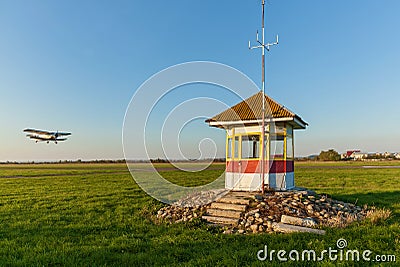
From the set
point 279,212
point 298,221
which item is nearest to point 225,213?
point 279,212

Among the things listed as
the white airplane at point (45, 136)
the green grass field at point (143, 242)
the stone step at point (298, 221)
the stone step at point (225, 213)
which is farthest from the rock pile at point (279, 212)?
the white airplane at point (45, 136)

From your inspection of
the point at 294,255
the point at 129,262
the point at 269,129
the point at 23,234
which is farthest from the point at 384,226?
the point at 23,234

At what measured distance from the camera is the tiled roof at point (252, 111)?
12.2 m

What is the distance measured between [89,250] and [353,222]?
25.5 ft

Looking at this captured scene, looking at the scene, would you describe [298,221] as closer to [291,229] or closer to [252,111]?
[291,229]

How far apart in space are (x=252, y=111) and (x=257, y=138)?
1515mm

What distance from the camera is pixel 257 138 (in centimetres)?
1367

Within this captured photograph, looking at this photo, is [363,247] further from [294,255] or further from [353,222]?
[353,222]

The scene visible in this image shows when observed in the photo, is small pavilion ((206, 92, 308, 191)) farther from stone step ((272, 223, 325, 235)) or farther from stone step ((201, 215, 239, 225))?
stone step ((272, 223, 325, 235))

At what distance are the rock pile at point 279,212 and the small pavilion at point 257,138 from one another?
0.99m

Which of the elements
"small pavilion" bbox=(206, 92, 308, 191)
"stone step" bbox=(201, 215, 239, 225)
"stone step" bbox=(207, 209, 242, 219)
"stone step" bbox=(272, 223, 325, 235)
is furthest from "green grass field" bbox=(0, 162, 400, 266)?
"small pavilion" bbox=(206, 92, 308, 191)

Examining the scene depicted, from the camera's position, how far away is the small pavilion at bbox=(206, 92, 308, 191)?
40.5ft

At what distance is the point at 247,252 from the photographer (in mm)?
6383

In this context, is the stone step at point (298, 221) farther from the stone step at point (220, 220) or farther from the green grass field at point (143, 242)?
the stone step at point (220, 220)
